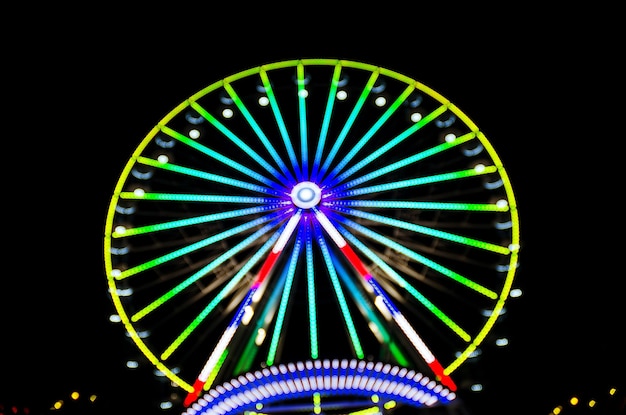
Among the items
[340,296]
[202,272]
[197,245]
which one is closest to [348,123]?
[340,296]

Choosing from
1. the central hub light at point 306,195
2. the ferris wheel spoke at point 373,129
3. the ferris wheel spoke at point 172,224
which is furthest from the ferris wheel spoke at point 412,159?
the ferris wheel spoke at point 172,224

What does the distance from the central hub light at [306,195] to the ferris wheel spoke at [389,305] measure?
136 millimetres

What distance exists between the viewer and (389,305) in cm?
916

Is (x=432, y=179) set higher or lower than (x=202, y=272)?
higher

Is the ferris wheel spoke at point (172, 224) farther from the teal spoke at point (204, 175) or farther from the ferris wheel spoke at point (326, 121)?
the ferris wheel spoke at point (326, 121)

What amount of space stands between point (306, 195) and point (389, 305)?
1.93 metres

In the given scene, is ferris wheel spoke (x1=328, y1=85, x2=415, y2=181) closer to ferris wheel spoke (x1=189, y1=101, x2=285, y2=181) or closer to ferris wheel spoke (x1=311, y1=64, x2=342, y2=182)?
ferris wheel spoke (x1=311, y1=64, x2=342, y2=182)

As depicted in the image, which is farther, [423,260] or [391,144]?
[391,144]

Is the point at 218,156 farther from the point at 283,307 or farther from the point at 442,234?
the point at 442,234

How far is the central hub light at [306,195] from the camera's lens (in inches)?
397

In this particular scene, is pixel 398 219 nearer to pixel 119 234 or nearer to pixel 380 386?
pixel 380 386

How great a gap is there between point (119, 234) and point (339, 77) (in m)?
3.70

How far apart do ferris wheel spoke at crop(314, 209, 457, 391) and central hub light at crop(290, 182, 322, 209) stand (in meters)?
0.14
